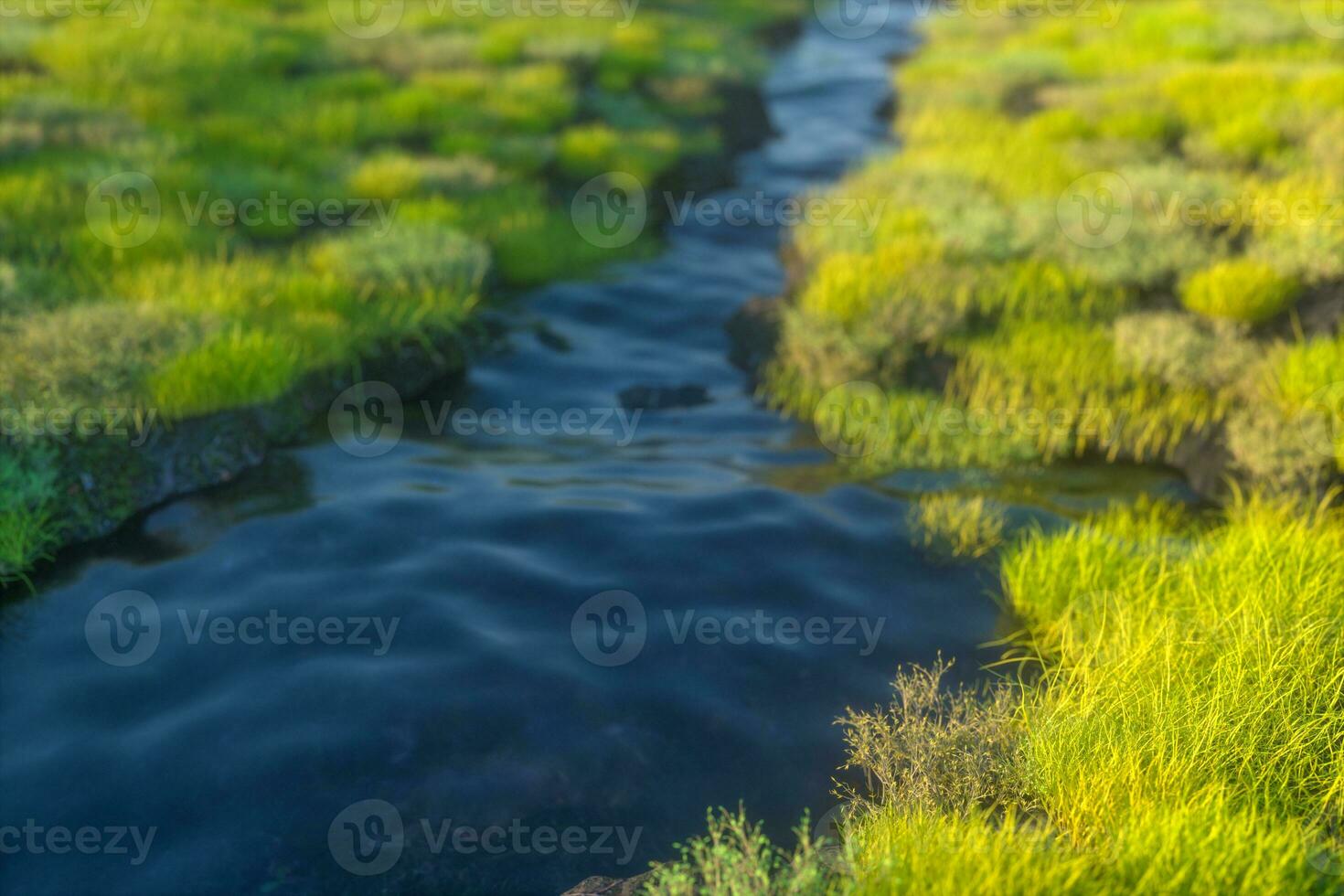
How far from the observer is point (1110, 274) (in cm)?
1131

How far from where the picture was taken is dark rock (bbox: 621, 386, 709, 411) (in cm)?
1112

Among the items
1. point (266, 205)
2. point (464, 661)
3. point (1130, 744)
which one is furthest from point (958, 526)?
point (266, 205)

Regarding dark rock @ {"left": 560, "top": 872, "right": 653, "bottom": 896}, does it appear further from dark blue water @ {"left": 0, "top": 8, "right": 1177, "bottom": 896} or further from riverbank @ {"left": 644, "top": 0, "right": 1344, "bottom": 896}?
dark blue water @ {"left": 0, "top": 8, "right": 1177, "bottom": 896}

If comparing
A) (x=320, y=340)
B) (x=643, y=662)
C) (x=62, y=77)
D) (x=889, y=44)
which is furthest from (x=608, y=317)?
(x=889, y=44)

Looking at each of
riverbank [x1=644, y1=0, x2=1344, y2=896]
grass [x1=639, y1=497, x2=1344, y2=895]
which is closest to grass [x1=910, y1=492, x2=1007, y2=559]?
riverbank [x1=644, y1=0, x2=1344, y2=896]

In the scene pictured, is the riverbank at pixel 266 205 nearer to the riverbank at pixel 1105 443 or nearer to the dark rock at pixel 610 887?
the riverbank at pixel 1105 443

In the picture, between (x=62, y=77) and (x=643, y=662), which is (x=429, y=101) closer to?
(x=62, y=77)

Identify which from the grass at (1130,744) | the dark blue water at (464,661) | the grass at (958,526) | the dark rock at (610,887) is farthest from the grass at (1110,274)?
the dark rock at (610,887)

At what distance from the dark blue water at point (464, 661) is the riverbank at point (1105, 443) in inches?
20.4

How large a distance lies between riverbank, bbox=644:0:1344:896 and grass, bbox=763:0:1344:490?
37 millimetres

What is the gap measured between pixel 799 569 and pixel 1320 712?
11.6ft

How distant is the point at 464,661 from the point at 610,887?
2.38m

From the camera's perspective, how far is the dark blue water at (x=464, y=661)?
5.84m

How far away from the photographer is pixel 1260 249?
36.3ft
